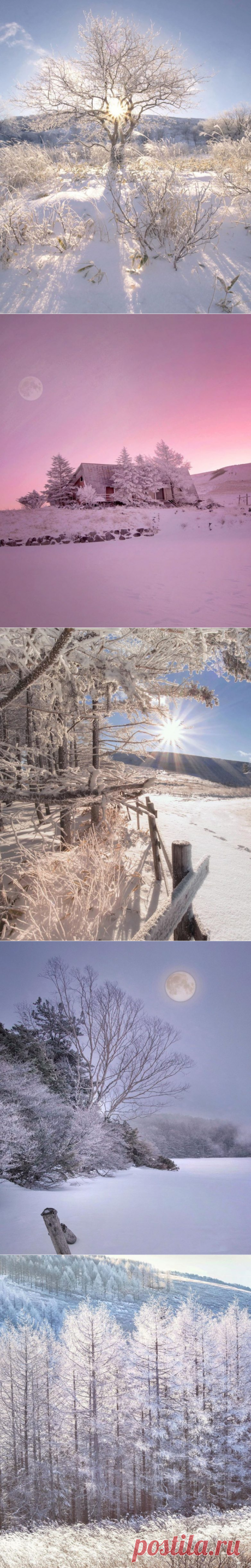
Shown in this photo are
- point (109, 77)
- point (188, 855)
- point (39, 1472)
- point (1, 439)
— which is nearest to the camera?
point (39, 1472)

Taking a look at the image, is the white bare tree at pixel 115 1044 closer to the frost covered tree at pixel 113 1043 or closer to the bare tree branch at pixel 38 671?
the frost covered tree at pixel 113 1043

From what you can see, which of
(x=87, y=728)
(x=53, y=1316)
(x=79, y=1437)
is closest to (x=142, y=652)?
(x=87, y=728)

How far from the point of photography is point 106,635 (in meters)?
4.86

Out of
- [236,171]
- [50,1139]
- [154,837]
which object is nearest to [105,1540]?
[50,1139]

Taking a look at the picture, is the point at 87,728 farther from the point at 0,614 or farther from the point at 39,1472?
the point at 39,1472

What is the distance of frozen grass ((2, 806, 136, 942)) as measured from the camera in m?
4.47

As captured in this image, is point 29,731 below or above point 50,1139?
above

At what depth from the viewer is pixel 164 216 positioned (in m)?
4.93

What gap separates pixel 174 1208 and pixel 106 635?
308cm

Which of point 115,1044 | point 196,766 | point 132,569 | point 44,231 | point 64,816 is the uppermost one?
point 44,231

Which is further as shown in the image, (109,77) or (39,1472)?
(109,77)

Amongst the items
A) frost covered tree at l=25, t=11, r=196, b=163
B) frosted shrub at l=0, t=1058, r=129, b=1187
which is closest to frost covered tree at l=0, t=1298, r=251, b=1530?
frosted shrub at l=0, t=1058, r=129, b=1187

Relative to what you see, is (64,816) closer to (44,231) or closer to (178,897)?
(178,897)

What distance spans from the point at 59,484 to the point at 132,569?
82 cm
